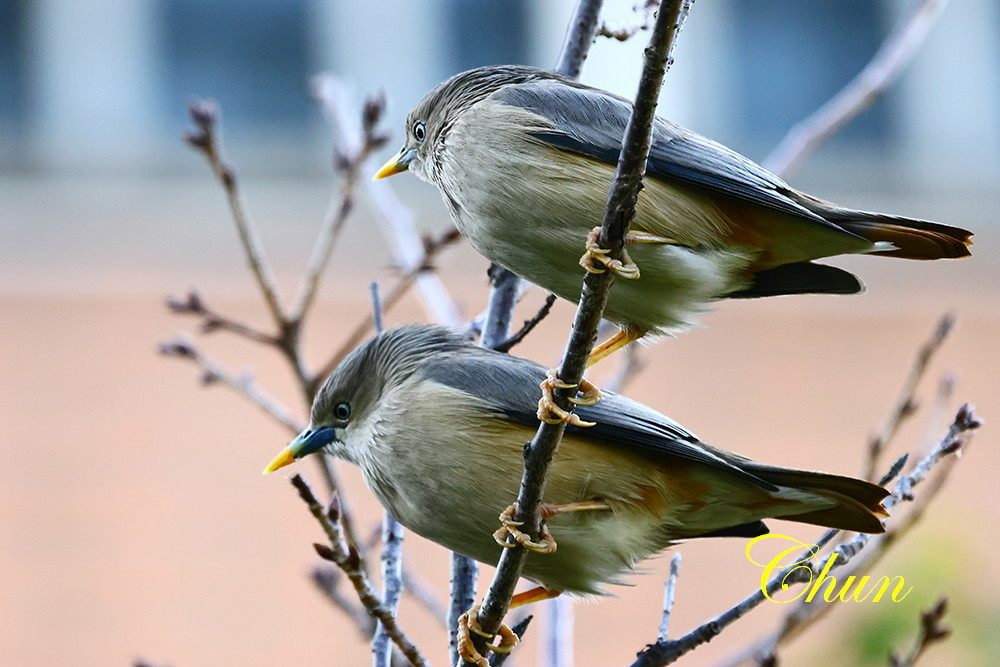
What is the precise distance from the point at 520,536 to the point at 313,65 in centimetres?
906

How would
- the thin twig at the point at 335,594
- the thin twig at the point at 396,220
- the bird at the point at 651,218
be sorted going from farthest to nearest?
the thin twig at the point at 396,220, the thin twig at the point at 335,594, the bird at the point at 651,218

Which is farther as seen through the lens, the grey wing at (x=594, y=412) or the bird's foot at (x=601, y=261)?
the grey wing at (x=594, y=412)

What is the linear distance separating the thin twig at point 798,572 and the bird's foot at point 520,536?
33 centimetres

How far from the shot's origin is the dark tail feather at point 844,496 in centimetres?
282

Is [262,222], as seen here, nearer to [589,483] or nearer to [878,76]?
[878,76]

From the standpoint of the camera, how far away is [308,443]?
3410mm

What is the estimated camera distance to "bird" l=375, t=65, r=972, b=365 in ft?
9.57

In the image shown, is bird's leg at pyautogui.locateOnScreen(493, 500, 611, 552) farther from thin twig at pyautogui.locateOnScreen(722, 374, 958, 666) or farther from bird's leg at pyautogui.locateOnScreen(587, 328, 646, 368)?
thin twig at pyautogui.locateOnScreen(722, 374, 958, 666)

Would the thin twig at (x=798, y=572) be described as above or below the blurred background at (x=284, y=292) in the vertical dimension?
above

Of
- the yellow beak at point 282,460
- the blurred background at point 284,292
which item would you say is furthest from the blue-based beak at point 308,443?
the blurred background at point 284,292

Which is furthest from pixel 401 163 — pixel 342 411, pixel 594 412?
pixel 594 412

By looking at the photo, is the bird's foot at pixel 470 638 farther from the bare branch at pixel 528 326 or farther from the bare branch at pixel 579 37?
the bare branch at pixel 579 37

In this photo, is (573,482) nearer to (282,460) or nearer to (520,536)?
(520,536)

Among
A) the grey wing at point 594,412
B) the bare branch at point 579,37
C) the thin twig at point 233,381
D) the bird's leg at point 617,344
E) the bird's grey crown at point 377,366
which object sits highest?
the bare branch at point 579,37
